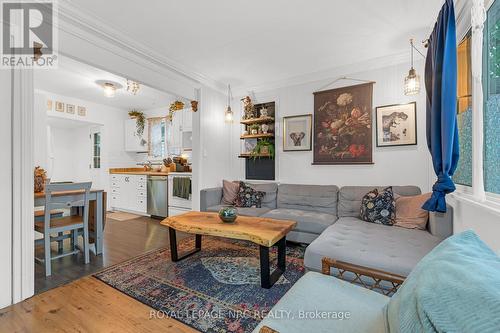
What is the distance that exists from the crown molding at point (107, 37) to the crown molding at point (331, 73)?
1.19m

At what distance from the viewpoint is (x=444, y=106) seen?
1.88 meters

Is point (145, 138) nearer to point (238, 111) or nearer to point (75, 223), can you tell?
point (238, 111)

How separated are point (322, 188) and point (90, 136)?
19.0 feet

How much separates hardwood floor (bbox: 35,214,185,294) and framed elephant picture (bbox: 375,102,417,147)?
3.38 m

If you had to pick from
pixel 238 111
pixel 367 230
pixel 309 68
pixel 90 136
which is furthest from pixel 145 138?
pixel 367 230

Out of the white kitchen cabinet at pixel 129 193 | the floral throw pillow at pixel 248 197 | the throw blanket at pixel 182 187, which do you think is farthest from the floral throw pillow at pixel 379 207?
the white kitchen cabinet at pixel 129 193

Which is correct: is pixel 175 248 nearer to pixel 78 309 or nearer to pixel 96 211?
pixel 78 309

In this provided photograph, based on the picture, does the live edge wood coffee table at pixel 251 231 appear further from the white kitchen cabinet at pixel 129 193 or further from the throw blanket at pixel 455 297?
the white kitchen cabinet at pixel 129 193

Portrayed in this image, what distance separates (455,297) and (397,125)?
10.5ft

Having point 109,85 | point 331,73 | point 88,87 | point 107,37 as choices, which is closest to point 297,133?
point 331,73

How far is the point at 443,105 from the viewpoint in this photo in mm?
1896

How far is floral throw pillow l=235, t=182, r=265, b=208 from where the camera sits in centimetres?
371

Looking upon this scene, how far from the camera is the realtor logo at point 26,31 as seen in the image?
187 centimetres

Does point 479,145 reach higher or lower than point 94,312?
higher
